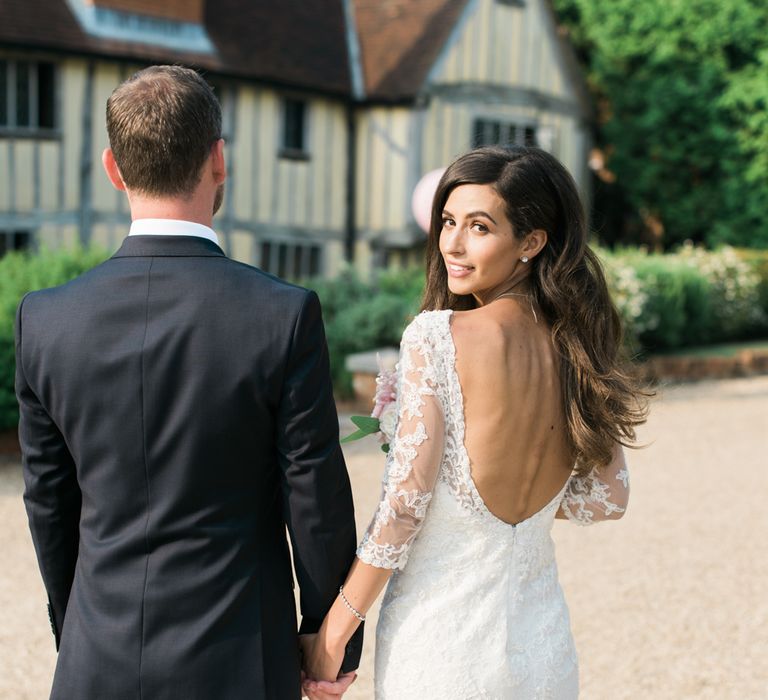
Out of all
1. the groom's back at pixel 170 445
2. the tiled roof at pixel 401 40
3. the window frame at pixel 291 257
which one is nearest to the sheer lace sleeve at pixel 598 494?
the groom's back at pixel 170 445

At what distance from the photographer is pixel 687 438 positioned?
Result: 9.12 m

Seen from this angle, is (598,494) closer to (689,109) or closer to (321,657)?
(321,657)

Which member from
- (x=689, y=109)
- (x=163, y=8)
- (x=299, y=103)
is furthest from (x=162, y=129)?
(x=689, y=109)

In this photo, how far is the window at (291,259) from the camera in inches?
608

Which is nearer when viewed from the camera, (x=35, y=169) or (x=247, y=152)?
(x=35, y=169)

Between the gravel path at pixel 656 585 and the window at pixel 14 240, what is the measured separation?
6.02m

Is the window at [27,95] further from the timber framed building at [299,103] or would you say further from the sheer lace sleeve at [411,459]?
the sheer lace sleeve at [411,459]

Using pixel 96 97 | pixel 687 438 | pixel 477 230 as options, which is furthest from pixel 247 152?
pixel 477 230

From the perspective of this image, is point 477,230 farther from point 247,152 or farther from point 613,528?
point 247,152

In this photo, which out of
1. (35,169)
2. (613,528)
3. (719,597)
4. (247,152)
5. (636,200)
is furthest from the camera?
(636,200)

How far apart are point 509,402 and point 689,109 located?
1856cm

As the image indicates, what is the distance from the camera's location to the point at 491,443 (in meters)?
2.08

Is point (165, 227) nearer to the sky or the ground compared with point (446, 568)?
nearer to the sky

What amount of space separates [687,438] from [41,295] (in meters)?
8.02
